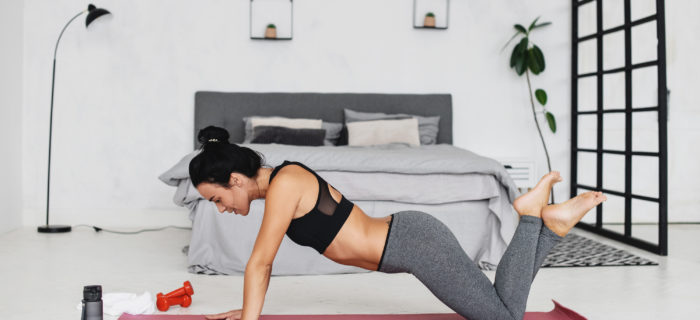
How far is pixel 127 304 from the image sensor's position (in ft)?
8.54

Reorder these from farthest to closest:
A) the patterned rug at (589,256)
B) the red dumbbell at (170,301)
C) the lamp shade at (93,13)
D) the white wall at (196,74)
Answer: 1. the white wall at (196,74)
2. the lamp shade at (93,13)
3. the patterned rug at (589,256)
4. the red dumbbell at (170,301)

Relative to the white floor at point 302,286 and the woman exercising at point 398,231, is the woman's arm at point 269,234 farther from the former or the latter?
the white floor at point 302,286

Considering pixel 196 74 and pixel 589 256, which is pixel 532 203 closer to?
pixel 589 256

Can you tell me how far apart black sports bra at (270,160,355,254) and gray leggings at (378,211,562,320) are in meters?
0.20

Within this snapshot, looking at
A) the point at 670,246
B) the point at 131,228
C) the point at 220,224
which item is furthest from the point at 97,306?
the point at 670,246

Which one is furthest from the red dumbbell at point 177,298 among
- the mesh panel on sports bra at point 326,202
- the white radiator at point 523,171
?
the white radiator at point 523,171

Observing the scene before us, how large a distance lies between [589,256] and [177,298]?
2.67 metres

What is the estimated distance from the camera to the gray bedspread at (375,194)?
3469 mm

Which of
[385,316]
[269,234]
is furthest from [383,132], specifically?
[269,234]

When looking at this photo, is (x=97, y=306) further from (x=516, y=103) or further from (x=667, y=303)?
(x=516, y=103)

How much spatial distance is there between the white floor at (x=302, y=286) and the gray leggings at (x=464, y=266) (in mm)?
630

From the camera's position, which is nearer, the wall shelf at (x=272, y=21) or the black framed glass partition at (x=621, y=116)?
the black framed glass partition at (x=621, y=116)

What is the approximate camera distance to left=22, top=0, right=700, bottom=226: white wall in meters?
5.24

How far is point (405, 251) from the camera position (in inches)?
84.0
